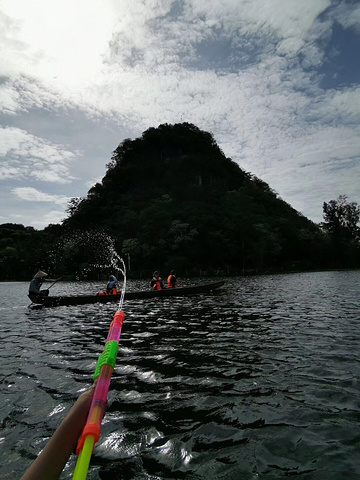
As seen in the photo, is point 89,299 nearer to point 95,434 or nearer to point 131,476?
point 131,476

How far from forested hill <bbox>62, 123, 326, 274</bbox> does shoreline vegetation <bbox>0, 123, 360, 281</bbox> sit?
0.27 metres

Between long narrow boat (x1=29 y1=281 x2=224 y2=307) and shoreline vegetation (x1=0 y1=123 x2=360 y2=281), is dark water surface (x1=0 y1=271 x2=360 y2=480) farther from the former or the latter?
shoreline vegetation (x1=0 y1=123 x2=360 y2=281)

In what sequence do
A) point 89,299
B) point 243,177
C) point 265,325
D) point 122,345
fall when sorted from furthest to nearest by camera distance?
point 243,177, point 89,299, point 265,325, point 122,345

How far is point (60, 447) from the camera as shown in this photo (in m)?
2.01

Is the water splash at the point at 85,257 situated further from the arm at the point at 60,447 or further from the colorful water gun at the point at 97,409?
the arm at the point at 60,447

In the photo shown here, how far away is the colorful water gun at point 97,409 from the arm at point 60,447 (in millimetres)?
106

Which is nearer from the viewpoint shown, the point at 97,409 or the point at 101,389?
the point at 97,409

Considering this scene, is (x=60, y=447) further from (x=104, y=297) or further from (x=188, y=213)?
(x=188, y=213)

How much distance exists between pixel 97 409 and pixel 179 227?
6957 centimetres

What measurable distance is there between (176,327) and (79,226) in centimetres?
9248

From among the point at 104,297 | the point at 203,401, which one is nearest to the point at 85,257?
the point at 104,297

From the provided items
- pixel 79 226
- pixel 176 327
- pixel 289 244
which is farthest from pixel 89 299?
pixel 79 226

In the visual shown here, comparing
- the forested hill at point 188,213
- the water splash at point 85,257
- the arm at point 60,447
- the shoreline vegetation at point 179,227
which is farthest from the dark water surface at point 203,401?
the water splash at point 85,257

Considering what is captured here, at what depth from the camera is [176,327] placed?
1115 cm
